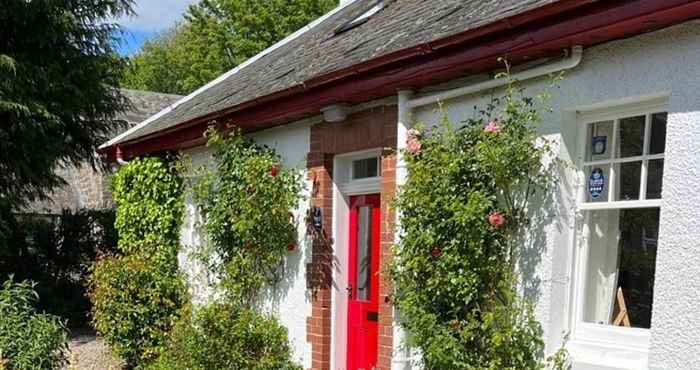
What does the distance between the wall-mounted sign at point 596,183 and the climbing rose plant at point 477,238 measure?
271 mm

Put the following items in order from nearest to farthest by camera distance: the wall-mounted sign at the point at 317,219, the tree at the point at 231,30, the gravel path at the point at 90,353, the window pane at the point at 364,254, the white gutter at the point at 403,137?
the white gutter at the point at 403,137 < the window pane at the point at 364,254 < the wall-mounted sign at the point at 317,219 < the gravel path at the point at 90,353 < the tree at the point at 231,30

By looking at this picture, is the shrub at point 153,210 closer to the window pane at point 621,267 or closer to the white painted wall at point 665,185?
the white painted wall at point 665,185

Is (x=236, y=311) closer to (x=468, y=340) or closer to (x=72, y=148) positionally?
(x=468, y=340)

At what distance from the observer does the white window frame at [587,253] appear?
4137mm

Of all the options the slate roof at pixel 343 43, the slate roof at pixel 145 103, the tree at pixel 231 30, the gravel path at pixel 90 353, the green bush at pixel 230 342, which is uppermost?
the tree at pixel 231 30

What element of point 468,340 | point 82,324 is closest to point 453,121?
point 468,340

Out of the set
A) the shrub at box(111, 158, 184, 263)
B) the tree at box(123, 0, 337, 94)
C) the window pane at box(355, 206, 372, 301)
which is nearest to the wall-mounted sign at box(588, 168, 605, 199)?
the window pane at box(355, 206, 372, 301)

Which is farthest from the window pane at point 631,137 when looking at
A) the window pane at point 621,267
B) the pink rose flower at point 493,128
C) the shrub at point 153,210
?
the shrub at point 153,210

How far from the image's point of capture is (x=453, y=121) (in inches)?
211

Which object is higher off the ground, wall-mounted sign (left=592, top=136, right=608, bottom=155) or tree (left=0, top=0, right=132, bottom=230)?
tree (left=0, top=0, right=132, bottom=230)

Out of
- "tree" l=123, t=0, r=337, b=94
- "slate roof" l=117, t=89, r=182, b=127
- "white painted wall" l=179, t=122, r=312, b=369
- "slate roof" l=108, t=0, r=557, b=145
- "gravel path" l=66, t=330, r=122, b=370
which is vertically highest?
"tree" l=123, t=0, r=337, b=94

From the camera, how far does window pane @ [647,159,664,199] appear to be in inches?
162

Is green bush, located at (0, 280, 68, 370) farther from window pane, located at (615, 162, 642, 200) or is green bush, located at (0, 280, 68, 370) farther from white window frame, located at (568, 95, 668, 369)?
window pane, located at (615, 162, 642, 200)

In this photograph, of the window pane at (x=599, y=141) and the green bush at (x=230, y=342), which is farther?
the green bush at (x=230, y=342)
